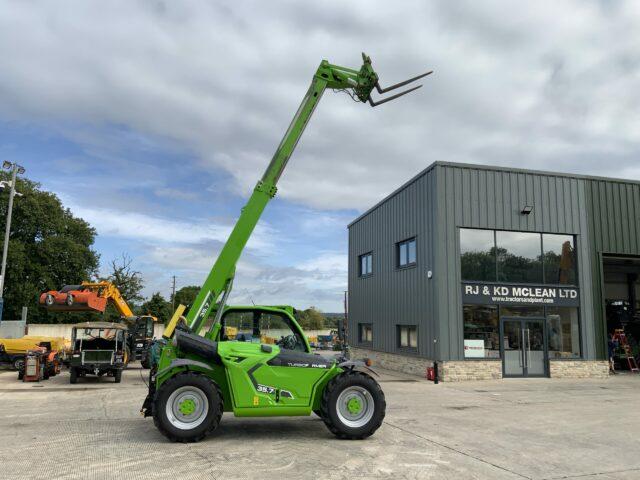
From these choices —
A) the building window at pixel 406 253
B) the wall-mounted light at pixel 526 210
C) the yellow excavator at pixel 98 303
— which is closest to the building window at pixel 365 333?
the building window at pixel 406 253

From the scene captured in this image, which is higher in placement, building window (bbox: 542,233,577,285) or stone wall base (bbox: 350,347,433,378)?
building window (bbox: 542,233,577,285)

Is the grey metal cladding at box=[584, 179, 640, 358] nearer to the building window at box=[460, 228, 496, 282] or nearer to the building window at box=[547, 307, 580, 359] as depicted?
the building window at box=[547, 307, 580, 359]

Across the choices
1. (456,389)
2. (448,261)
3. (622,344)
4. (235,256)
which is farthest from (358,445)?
→ (622,344)

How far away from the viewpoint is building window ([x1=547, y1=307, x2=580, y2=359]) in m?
18.8

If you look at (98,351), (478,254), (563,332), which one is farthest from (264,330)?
(563,332)

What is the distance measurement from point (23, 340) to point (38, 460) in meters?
15.5

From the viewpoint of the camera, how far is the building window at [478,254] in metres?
18.3

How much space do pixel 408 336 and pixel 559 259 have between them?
6487 millimetres

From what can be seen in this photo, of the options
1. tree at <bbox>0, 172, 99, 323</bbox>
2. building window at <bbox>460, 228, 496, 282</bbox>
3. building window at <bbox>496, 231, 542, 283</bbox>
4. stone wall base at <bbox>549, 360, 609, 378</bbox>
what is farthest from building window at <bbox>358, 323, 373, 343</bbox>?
tree at <bbox>0, 172, 99, 323</bbox>

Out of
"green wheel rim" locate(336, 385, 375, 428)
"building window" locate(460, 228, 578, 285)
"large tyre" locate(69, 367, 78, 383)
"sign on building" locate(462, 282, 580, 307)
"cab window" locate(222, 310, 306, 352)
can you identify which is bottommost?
"large tyre" locate(69, 367, 78, 383)

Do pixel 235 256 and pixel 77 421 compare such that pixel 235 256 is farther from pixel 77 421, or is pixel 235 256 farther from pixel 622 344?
pixel 622 344

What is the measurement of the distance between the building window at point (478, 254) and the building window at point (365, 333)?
7.51 m

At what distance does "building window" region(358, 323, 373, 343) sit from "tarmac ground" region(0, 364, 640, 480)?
12.3 m

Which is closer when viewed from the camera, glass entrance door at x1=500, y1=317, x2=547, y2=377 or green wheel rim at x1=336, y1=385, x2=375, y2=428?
green wheel rim at x1=336, y1=385, x2=375, y2=428
